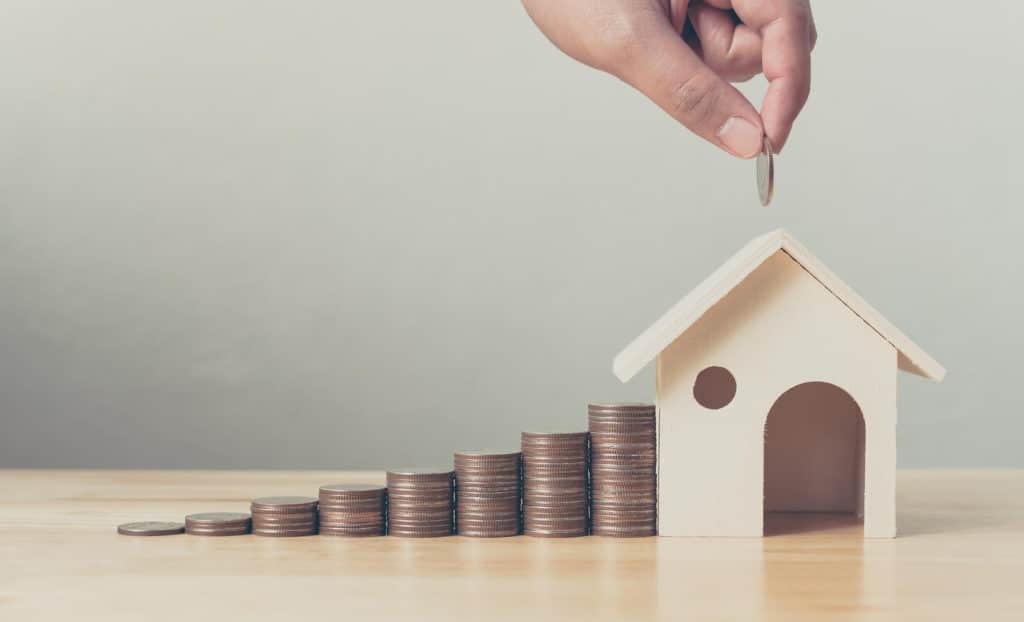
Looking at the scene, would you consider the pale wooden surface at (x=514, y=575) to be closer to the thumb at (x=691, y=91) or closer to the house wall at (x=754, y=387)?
the house wall at (x=754, y=387)

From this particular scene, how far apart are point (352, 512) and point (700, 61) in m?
0.75

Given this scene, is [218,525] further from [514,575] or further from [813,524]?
[813,524]

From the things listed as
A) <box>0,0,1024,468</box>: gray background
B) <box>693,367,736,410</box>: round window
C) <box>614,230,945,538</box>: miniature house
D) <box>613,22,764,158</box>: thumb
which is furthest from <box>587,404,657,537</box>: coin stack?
<box>0,0,1024,468</box>: gray background

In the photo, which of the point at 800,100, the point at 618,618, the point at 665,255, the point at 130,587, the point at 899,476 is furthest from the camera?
the point at 665,255

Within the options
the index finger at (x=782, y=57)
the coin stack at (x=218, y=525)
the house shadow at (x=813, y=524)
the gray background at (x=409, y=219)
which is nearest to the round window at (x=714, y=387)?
the house shadow at (x=813, y=524)

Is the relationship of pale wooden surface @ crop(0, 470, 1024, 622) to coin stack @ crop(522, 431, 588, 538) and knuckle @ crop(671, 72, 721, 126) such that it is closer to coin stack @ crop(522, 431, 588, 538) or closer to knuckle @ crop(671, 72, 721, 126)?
coin stack @ crop(522, 431, 588, 538)

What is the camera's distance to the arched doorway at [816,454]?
193 centimetres

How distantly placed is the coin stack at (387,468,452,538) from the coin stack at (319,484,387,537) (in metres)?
0.02

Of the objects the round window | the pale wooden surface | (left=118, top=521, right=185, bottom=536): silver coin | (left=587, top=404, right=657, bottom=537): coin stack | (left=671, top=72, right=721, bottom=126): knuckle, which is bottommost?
the pale wooden surface

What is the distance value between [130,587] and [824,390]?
1.10 metres

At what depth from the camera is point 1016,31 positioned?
3.05 metres

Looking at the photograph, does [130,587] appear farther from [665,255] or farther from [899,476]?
[665,255]

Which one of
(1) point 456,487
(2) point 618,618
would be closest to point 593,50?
(1) point 456,487

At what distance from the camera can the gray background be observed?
3.05 metres
